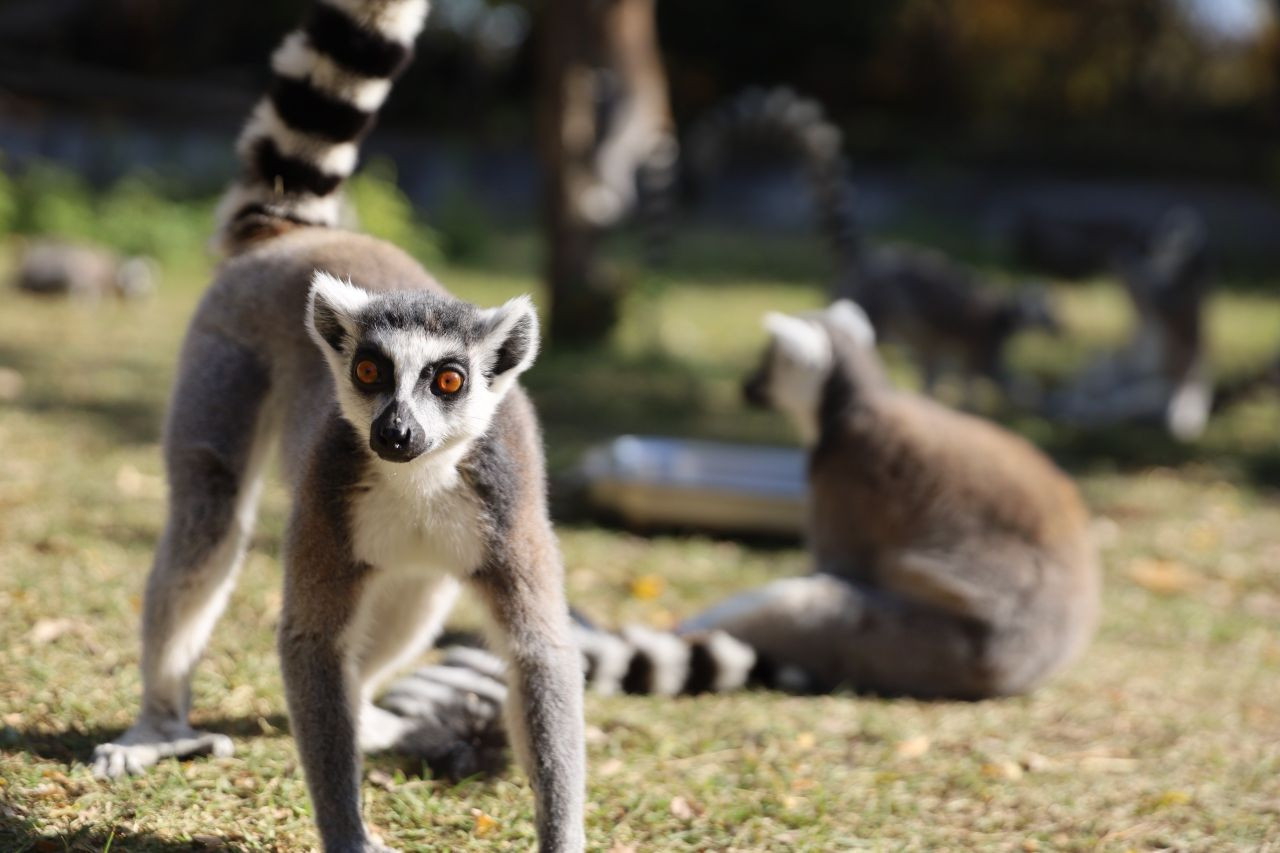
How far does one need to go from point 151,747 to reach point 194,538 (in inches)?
20.2

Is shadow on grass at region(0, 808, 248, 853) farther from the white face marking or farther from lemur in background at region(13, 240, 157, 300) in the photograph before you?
lemur in background at region(13, 240, 157, 300)

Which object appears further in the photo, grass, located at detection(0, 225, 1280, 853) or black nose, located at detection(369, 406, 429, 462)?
grass, located at detection(0, 225, 1280, 853)

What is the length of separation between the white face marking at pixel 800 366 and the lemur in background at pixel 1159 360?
179 inches

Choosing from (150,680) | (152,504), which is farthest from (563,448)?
(150,680)

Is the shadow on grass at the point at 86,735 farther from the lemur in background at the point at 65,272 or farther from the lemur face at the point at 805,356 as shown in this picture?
the lemur in background at the point at 65,272

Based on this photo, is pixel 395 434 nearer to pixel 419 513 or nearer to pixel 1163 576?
pixel 419 513

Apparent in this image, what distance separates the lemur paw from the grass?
4cm

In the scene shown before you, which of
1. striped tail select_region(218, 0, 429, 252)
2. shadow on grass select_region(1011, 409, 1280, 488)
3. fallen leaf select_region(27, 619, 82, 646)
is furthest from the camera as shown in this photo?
shadow on grass select_region(1011, 409, 1280, 488)

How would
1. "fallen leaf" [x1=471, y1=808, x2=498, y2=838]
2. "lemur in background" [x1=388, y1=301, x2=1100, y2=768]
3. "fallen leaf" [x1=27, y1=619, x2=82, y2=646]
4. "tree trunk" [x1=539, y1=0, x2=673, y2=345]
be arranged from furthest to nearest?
"tree trunk" [x1=539, y1=0, x2=673, y2=345]
"lemur in background" [x1=388, y1=301, x2=1100, y2=768]
"fallen leaf" [x1=27, y1=619, x2=82, y2=646]
"fallen leaf" [x1=471, y1=808, x2=498, y2=838]

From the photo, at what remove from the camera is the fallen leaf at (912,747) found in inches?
155

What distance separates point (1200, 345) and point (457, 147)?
11666 millimetres

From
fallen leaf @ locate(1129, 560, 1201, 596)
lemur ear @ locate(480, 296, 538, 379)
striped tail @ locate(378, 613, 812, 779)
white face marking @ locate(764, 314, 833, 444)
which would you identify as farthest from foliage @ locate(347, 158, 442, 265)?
lemur ear @ locate(480, 296, 538, 379)

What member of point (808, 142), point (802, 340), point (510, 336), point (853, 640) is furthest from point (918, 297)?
point (510, 336)

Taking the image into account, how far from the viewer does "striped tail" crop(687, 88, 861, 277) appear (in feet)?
33.3
